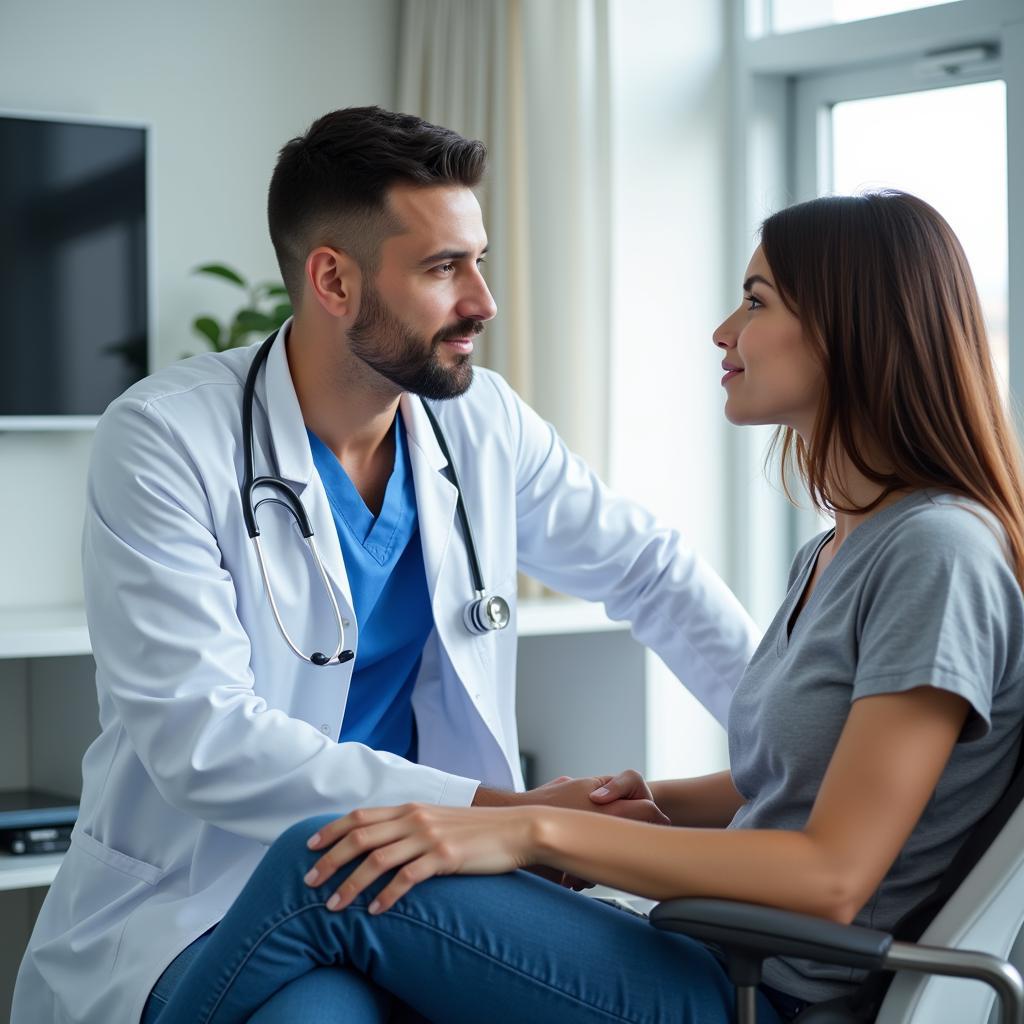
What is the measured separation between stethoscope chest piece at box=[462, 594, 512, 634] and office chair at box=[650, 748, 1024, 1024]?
692 millimetres

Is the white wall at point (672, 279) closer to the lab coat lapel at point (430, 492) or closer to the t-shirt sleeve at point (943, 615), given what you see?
the lab coat lapel at point (430, 492)

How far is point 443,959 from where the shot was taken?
1.23 meters

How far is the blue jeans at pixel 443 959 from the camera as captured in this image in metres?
1.21

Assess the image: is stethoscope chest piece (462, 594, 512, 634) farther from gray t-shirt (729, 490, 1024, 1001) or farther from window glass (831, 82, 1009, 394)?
window glass (831, 82, 1009, 394)

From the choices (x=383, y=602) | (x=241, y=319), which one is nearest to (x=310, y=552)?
(x=383, y=602)

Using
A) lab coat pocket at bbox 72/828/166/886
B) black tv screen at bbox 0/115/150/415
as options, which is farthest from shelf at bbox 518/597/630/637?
lab coat pocket at bbox 72/828/166/886

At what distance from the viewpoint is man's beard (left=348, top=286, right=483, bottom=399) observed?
1804 millimetres

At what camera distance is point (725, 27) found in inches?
116

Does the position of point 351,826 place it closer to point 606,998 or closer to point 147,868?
point 606,998

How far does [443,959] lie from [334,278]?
951 mm

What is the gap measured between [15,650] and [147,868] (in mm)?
772

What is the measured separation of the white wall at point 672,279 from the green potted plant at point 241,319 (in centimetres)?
66

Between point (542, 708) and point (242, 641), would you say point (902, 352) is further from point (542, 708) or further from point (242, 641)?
point (542, 708)

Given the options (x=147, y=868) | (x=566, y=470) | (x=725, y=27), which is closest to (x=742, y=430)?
(x=725, y=27)
